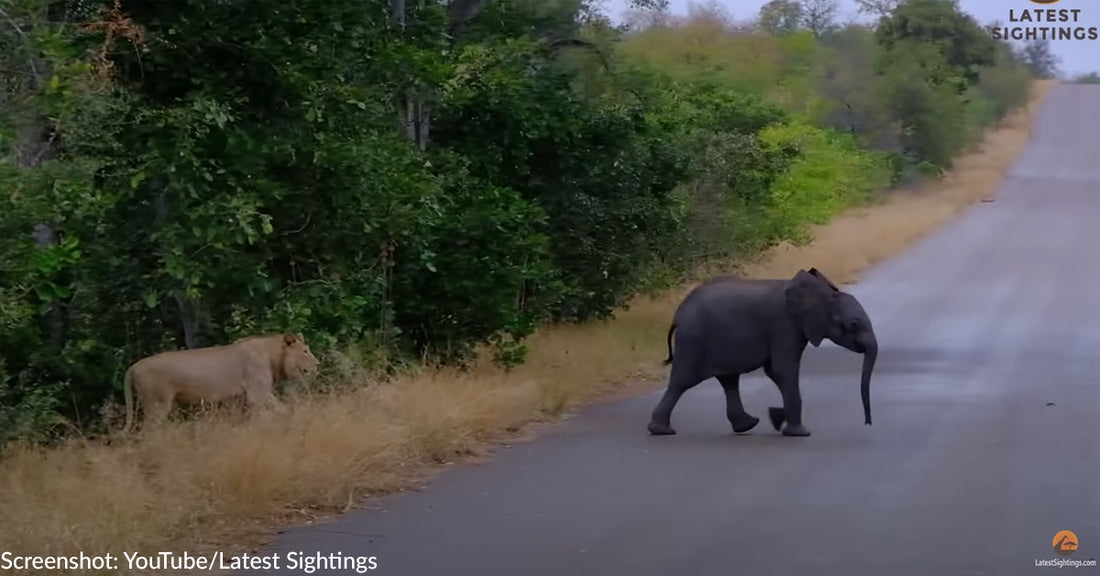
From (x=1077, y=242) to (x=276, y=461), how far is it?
1317 inches

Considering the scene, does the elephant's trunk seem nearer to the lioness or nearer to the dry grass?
the dry grass

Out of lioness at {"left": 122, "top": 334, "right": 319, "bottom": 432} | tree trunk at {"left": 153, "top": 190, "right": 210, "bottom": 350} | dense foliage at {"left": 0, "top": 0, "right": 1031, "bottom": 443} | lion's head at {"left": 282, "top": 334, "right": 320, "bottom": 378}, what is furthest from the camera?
tree trunk at {"left": 153, "top": 190, "right": 210, "bottom": 350}

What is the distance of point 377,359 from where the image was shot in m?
14.6

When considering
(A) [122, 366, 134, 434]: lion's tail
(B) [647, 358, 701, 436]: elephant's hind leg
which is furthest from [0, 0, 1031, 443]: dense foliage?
(B) [647, 358, 701, 436]: elephant's hind leg

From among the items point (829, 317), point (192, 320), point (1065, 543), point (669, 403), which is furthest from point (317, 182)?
point (1065, 543)

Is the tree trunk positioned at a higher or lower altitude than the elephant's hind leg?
higher

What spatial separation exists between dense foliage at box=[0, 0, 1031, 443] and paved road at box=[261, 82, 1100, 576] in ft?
7.98

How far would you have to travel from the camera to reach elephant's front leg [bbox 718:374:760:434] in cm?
1307

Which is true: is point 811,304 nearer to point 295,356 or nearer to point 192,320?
point 295,356

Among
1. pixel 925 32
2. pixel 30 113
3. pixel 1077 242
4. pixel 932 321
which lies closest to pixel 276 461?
pixel 30 113

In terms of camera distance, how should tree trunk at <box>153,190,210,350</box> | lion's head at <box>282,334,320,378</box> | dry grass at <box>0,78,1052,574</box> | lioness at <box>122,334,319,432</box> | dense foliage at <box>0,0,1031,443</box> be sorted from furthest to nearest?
tree trunk at <box>153,190,210,350</box>
lion's head at <box>282,334,320,378</box>
lioness at <box>122,334,319,432</box>
dense foliage at <box>0,0,1031,443</box>
dry grass at <box>0,78,1052,574</box>

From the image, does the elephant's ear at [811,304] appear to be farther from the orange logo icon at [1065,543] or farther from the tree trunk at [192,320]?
the tree trunk at [192,320]

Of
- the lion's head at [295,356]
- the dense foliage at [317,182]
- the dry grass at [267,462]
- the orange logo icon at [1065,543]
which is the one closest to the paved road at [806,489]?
the orange logo icon at [1065,543]

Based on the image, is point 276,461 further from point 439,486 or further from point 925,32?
point 925,32
